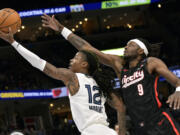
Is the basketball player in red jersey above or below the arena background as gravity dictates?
below

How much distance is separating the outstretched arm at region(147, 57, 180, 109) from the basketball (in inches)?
75.7

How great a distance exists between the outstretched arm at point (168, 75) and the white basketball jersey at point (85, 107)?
68 cm

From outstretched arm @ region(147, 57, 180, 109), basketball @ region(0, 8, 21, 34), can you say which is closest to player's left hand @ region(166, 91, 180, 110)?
outstretched arm @ region(147, 57, 180, 109)

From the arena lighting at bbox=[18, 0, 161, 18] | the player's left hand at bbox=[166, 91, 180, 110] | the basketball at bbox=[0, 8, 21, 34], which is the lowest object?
the player's left hand at bbox=[166, 91, 180, 110]

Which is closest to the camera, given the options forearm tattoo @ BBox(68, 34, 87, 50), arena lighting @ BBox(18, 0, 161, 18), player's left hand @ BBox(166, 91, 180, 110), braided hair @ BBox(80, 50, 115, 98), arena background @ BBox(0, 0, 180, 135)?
player's left hand @ BBox(166, 91, 180, 110)

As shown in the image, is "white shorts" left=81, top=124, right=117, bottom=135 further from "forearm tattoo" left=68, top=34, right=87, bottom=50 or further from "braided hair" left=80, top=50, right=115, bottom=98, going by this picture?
"forearm tattoo" left=68, top=34, right=87, bottom=50

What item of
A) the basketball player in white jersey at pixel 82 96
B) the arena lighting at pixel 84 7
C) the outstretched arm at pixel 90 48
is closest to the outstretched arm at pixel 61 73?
the basketball player in white jersey at pixel 82 96

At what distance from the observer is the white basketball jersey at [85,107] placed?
3.51 m

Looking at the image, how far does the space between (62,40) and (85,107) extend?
1884 centimetres

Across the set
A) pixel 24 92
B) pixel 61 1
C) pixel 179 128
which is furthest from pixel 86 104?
pixel 61 1

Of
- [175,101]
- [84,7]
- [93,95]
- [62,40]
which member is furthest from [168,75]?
[62,40]

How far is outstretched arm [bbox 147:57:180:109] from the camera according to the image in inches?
118

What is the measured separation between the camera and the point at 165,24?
22766mm

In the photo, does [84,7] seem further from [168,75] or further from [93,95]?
[168,75]
